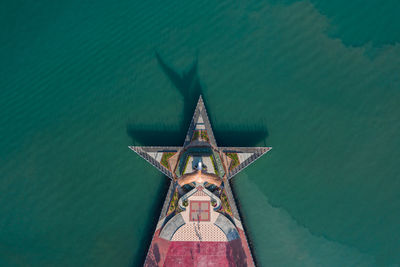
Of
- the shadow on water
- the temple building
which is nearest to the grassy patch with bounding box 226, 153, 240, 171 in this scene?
the temple building

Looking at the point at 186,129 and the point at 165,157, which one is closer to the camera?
the point at 165,157

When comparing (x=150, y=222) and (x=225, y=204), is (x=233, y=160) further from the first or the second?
(x=150, y=222)

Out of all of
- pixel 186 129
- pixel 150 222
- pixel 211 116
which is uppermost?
pixel 211 116

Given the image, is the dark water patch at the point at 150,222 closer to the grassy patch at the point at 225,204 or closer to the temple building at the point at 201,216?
the temple building at the point at 201,216

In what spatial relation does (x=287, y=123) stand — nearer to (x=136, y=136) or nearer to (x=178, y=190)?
(x=178, y=190)

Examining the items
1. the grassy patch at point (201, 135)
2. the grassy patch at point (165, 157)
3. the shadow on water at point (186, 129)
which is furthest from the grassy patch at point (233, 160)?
the grassy patch at point (165, 157)

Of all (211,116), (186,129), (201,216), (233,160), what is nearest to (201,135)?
(186,129)

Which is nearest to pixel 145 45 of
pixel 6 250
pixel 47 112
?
pixel 47 112
